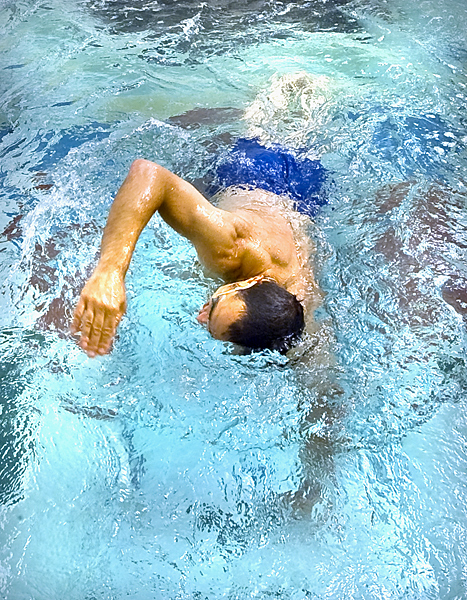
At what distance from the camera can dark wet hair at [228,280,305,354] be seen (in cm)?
227

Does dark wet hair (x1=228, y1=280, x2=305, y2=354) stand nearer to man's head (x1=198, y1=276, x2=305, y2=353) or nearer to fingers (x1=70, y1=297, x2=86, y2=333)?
man's head (x1=198, y1=276, x2=305, y2=353)

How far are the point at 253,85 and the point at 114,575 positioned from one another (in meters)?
3.94

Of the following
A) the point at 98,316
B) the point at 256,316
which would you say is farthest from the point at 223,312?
the point at 98,316

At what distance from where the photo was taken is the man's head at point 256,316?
7.45 ft

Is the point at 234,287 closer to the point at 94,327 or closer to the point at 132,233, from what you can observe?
the point at 132,233

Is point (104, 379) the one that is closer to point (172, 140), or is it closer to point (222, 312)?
point (222, 312)

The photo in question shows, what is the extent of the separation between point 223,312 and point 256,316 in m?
0.14

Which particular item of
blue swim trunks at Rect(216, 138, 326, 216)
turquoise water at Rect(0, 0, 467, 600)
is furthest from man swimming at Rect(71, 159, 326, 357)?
blue swim trunks at Rect(216, 138, 326, 216)

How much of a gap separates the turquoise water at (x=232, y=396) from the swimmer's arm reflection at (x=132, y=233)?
0.55m

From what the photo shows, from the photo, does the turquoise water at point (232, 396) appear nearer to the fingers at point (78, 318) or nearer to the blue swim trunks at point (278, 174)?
the blue swim trunks at point (278, 174)

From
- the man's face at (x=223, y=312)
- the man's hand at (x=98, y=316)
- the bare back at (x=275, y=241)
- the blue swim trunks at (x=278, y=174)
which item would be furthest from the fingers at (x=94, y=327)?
the blue swim trunks at (x=278, y=174)

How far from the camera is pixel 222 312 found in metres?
2.31

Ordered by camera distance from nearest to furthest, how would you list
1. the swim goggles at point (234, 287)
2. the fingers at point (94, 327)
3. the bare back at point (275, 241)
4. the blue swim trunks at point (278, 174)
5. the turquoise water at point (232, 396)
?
the fingers at point (94, 327) < the turquoise water at point (232, 396) < the swim goggles at point (234, 287) < the bare back at point (275, 241) < the blue swim trunks at point (278, 174)

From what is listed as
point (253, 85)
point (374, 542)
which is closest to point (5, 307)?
point (374, 542)
